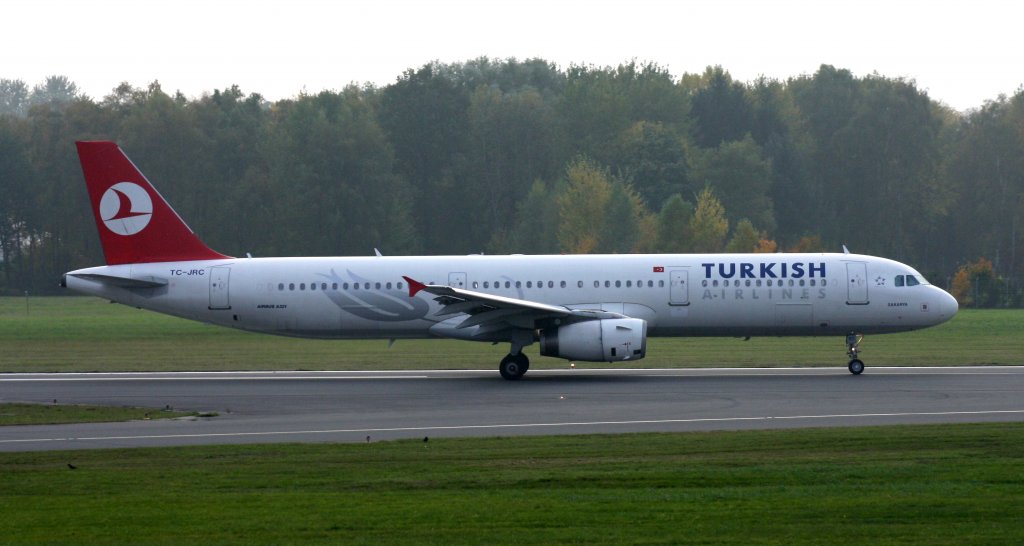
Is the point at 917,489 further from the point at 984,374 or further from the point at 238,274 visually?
the point at 238,274

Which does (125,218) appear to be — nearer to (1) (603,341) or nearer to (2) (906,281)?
(1) (603,341)

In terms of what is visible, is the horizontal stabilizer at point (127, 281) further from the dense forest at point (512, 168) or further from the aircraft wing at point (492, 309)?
the dense forest at point (512, 168)

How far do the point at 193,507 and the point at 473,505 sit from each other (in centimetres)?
294

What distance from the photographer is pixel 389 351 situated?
41.6 m

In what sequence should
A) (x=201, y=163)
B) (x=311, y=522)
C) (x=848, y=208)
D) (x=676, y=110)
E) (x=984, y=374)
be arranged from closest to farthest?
(x=311, y=522)
(x=984, y=374)
(x=201, y=163)
(x=848, y=208)
(x=676, y=110)

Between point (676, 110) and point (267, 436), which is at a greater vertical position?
point (676, 110)

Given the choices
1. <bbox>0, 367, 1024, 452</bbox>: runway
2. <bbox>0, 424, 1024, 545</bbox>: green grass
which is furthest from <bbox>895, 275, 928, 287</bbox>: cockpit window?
<bbox>0, 424, 1024, 545</bbox>: green grass

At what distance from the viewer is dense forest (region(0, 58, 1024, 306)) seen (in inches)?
3770

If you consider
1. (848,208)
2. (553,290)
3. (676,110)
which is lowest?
(553,290)

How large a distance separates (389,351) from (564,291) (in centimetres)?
1015

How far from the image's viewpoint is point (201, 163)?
331 ft

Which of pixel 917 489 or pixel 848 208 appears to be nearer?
pixel 917 489

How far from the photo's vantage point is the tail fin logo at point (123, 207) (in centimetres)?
3466

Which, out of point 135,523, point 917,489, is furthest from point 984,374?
point 135,523
